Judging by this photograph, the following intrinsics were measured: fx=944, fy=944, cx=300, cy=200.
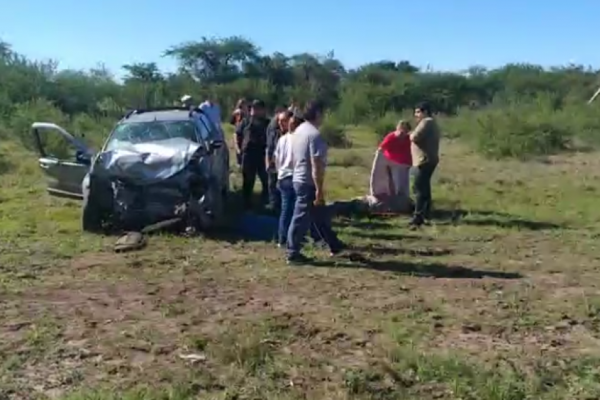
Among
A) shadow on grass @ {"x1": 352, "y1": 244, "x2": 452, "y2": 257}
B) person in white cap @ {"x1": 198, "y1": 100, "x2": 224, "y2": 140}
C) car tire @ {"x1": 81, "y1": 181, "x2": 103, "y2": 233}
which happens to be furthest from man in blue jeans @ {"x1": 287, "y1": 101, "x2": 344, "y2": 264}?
person in white cap @ {"x1": 198, "y1": 100, "x2": 224, "y2": 140}

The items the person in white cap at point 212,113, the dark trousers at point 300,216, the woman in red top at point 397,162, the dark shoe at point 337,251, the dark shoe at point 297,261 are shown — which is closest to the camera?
the dark trousers at point 300,216

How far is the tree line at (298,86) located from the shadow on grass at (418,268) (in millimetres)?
22343

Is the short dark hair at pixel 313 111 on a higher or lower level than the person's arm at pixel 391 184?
higher

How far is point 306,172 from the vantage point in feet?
29.8

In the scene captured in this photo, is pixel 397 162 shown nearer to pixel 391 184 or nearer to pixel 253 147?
pixel 391 184

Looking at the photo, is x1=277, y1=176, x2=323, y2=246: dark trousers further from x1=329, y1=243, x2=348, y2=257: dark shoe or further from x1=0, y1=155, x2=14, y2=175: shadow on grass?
x1=0, y1=155, x2=14, y2=175: shadow on grass

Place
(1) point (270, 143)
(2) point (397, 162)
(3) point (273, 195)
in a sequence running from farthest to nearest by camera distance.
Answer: (2) point (397, 162) < (3) point (273, 195) < (1) point (270, 143)

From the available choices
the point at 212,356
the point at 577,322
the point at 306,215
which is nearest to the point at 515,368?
the point at 577,322

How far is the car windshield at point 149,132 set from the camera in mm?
11812

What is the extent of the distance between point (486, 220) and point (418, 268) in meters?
3.77

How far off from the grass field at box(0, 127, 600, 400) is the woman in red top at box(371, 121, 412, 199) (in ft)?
2.54

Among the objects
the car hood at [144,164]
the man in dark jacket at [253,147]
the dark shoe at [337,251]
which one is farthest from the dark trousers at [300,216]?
the man in dark jacket at [253,147]

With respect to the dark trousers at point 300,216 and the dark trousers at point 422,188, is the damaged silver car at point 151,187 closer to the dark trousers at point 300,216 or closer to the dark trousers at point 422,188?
the dark trousers at point 300,216

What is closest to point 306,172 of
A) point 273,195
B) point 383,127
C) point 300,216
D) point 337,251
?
point 300,216
